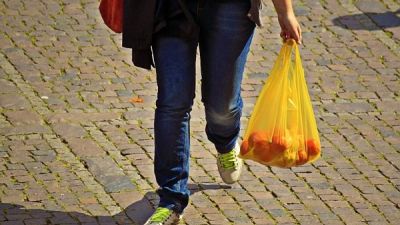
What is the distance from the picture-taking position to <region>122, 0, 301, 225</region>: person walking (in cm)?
537

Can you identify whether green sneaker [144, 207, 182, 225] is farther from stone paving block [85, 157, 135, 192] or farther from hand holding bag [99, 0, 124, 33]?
hand holding bag [99, 0, 124, 33]

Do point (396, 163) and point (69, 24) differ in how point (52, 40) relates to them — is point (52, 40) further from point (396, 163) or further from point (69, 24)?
point (396, 163)

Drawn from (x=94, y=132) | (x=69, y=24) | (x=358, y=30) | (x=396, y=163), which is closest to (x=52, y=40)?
(x=69, y=24)

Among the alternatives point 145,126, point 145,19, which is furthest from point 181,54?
point 145,126

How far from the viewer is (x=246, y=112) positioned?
725 centimetres

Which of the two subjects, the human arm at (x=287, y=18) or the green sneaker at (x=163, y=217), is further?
the green sneaker at (x=163, y=217)

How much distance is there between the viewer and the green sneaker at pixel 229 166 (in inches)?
240

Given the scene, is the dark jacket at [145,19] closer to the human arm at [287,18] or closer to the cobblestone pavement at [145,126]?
the human arm at [287,18]

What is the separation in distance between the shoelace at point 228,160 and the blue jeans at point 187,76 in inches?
17.3

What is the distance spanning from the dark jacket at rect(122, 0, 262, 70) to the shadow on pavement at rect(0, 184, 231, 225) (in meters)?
0.91

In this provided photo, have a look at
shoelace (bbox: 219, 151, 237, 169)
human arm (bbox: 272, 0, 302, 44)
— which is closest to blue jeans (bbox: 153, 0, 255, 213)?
human arm (bbox: 272, 0, 302, 44)

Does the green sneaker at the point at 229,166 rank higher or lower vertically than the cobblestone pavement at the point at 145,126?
higher

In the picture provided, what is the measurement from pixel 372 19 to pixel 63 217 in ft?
13.1

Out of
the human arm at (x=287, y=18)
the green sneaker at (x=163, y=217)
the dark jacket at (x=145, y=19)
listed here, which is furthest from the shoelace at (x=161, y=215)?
the human arm at (x=287, y=18)
